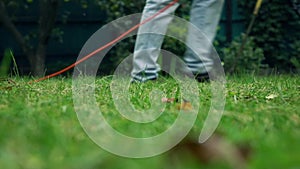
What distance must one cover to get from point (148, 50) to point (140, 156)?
2.10m

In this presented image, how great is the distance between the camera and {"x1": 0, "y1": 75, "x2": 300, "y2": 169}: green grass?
64 cm

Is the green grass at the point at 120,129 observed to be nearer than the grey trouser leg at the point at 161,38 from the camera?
Yes

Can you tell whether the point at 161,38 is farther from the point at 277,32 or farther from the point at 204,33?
the point at 277,32

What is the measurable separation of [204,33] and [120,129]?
6.62ft

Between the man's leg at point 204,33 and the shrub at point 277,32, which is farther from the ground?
the man's leg at point 204,33

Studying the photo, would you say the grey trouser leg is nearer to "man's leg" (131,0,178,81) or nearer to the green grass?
"man's leg" (131,0,178,81)

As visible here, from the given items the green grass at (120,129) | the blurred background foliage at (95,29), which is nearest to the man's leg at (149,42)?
the green grass at (120,129)

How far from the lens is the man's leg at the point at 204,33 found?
2.95 meters

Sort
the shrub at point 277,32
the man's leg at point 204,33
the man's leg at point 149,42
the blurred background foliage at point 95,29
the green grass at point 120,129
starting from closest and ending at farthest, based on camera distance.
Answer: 1. the green grass at point 120,129
2. the man's leg at point 149,42
3. the man's leg at point 204,33
4. the blurred background foliage at point 95,29
5. the shrub at point 277,32

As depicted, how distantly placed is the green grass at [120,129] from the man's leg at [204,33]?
2.93ft

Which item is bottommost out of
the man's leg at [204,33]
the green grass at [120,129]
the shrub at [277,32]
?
the shrub at [277,32]

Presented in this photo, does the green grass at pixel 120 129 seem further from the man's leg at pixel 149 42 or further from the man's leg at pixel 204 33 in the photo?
the man's leg at pixel 204 33

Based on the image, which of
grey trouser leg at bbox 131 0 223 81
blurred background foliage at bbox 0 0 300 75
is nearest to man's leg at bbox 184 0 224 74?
grey trouser leg at bbox 131 0 223 81

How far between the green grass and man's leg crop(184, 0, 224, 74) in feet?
2.93
